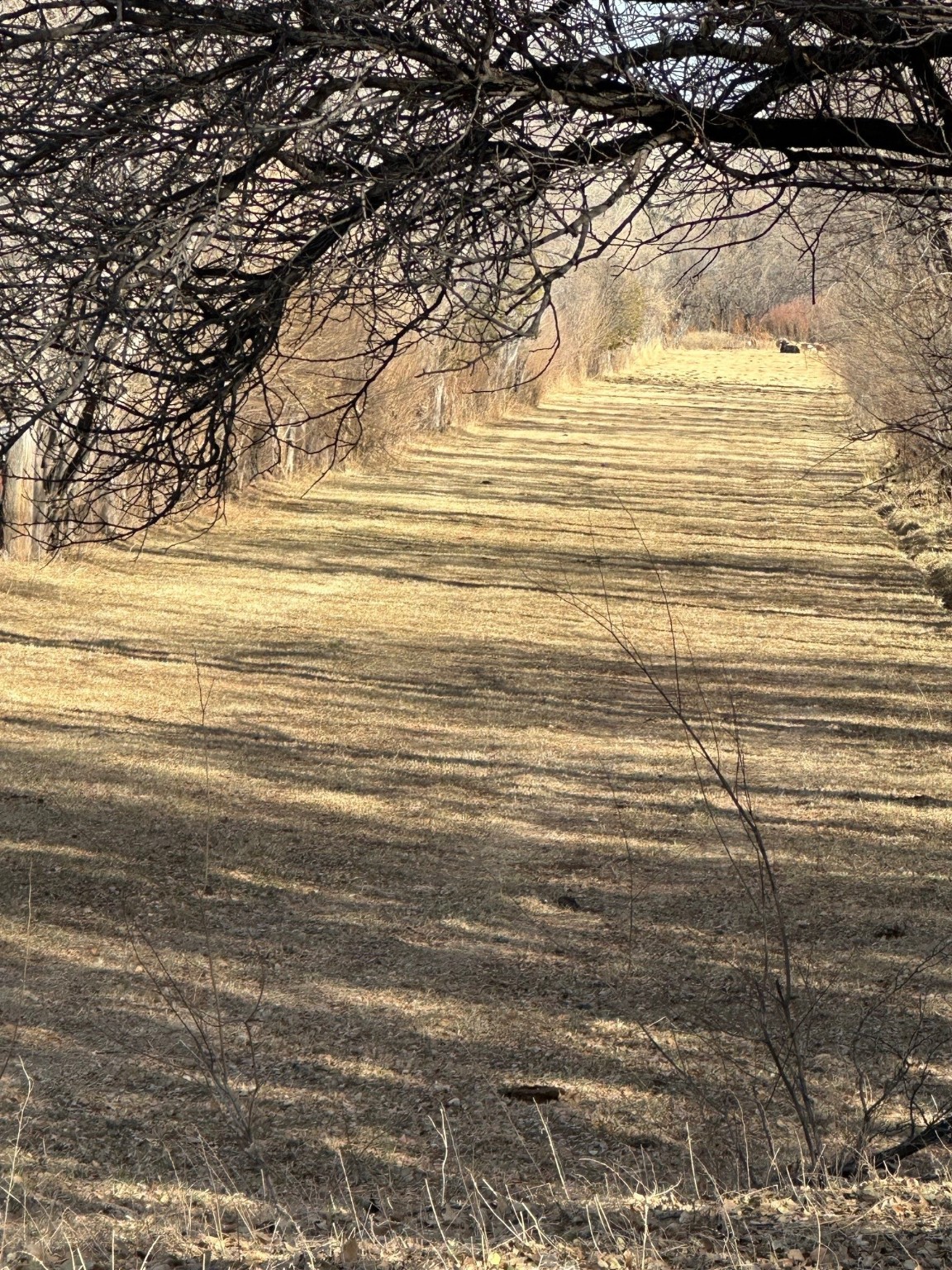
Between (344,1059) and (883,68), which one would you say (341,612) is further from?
(883,68)

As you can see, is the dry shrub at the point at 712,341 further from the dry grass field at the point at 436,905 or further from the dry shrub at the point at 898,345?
the dry grass field at the point at 436,905

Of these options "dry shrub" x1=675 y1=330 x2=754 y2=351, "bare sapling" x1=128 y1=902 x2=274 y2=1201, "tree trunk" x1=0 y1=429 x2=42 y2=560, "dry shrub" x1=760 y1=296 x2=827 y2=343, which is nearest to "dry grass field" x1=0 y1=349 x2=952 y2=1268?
"bare sapling" x1=128 y1=902 x2=274 y2=1201

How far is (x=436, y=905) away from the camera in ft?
22.4

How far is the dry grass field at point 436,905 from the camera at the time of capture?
166 inches

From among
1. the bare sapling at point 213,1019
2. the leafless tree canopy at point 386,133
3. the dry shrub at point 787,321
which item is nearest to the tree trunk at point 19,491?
the bare sapling at point 213,1019

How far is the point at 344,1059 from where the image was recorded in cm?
542

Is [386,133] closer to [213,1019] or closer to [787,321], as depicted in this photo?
[213,1019]

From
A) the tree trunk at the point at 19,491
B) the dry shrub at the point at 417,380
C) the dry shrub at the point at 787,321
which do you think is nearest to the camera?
the dry shrub at the point at 417,380

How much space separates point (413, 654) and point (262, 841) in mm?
4551

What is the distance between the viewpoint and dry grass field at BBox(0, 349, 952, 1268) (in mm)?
4211

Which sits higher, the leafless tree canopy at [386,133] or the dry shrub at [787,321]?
the dry shrub at [787,321]

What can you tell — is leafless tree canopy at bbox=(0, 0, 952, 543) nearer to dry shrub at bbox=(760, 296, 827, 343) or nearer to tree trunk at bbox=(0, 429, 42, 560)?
tree trunk at bbox=(0, 429, 42, 560)

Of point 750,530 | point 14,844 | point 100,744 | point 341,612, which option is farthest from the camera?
point 750,530

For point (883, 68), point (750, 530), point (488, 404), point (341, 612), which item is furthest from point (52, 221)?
point (488, 404)
